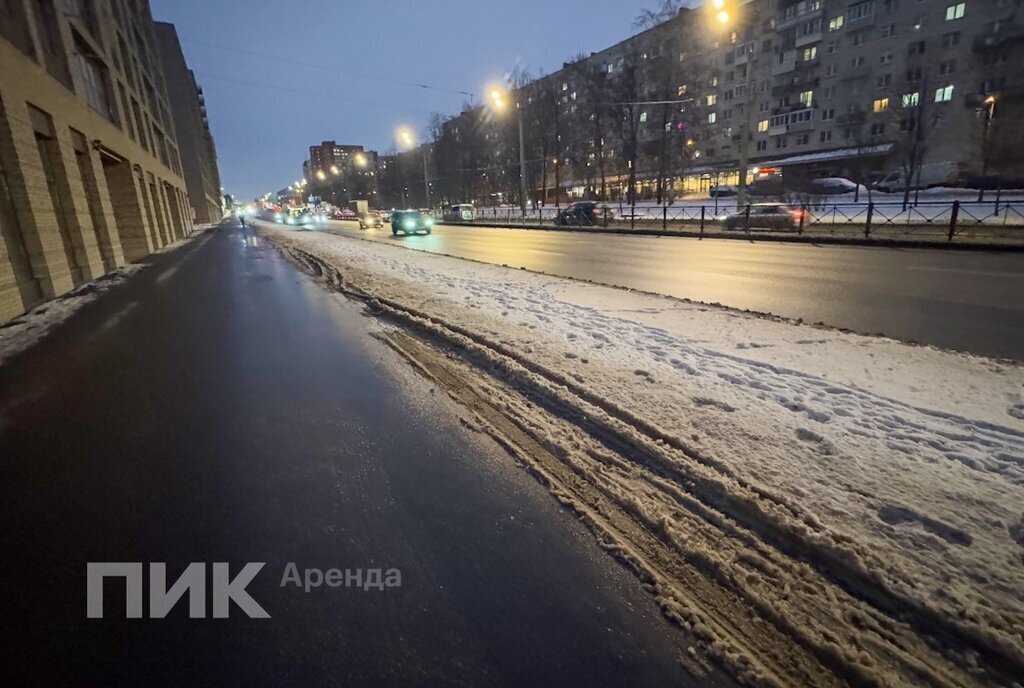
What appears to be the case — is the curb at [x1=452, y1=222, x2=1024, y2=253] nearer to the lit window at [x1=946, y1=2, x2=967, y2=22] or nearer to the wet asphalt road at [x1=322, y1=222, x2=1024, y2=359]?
the wet asphalt road at [x1=322, y1=222, x2=1024, y2=359]

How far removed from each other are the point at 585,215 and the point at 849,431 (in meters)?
30.0

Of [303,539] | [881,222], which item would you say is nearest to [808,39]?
[881,222]

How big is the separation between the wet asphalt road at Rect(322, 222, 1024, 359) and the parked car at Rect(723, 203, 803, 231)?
15.1ft

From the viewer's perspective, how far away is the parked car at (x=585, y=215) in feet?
104

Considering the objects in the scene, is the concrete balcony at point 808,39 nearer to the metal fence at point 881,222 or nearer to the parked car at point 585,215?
the metal fence at point 881,222

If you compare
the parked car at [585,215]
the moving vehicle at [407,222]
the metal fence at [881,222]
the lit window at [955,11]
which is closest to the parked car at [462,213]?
the moving vehicle at [407,222]

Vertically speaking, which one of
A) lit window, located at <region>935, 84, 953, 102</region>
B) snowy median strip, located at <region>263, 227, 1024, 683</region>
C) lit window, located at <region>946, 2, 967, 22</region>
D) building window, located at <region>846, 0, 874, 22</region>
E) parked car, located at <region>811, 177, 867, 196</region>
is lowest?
snowy median strip, located at <region>263, 227, 1024, 683</region>

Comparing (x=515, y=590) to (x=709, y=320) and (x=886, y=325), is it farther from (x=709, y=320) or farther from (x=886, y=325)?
(x=886, y=325)

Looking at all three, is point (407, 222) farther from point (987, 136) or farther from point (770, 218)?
point (987, 136)

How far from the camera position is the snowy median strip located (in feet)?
7.32

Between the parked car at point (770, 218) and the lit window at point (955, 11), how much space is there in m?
42.3

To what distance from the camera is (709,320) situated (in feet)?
22.2

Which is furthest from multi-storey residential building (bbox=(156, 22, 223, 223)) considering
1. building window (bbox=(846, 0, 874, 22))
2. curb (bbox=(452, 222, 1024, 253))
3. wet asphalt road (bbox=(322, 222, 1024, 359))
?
building window (bbox=(846, 0, 874, 22))

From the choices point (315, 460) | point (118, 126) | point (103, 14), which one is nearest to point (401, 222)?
point (118, 126)
